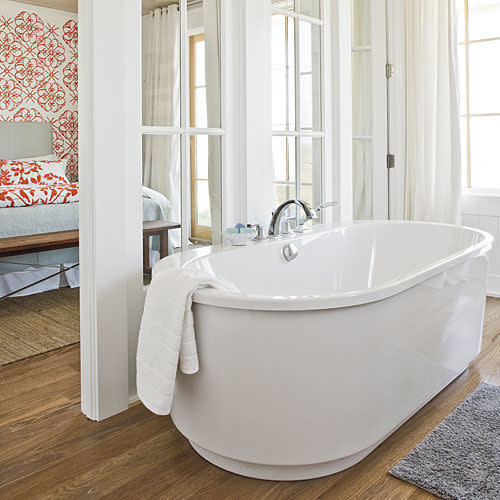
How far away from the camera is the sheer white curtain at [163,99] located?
2.33 metres

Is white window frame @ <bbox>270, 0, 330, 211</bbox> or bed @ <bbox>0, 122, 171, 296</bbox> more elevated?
white window frame @ <bbox>270, 0, 330, 211</bbox>

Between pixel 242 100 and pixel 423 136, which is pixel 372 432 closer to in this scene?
pixel 242 100

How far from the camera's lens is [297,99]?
126 inches

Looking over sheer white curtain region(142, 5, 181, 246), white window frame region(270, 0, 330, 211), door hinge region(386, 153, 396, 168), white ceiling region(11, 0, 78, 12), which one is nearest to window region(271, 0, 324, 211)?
white window frame region(270, 0, 330, 211)

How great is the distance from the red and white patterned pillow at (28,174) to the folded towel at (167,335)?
365cm

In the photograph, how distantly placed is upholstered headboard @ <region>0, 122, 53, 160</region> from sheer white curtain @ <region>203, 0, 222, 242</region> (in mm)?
3530

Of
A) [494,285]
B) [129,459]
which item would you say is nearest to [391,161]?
[494,285]

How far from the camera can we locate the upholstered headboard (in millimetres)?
5465

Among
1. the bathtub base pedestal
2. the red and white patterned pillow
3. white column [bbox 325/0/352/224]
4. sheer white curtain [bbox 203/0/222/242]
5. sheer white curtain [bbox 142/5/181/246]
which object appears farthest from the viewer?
the red and white patterned pillow

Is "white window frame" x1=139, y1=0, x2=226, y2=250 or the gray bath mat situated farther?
"white window frame" x1=139, y1=0, x2=226, y2=250

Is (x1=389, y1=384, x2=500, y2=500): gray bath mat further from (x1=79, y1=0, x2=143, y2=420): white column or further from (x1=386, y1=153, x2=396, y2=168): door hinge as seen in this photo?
(x1=386, y1=153, x2=396, y2=168): door hinge

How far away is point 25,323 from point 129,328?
1.51 m

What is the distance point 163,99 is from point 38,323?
1794 mm

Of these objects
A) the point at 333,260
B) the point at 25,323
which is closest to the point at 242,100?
the point at 333,260
